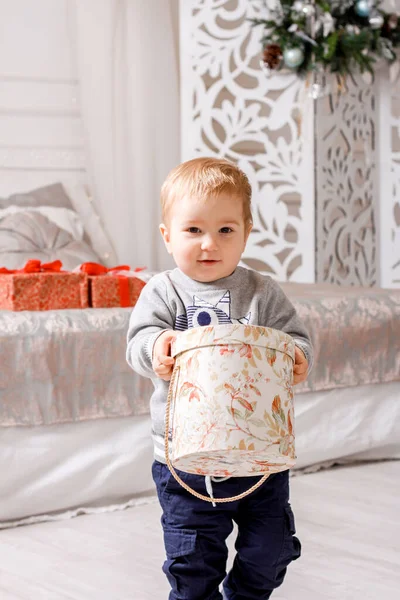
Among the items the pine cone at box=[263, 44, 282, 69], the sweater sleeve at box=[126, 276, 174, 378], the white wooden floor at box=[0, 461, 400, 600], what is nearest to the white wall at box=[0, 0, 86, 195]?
the pine cone at box=[263, 44, 282, 69]

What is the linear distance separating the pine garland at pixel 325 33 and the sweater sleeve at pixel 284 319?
2.57 metres

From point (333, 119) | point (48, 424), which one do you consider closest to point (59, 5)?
point (333, 119)

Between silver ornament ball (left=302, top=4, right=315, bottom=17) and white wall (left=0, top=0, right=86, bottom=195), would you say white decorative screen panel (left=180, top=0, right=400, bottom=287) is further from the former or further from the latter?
white wall (left=0, top=0, right=86, bottom=195)

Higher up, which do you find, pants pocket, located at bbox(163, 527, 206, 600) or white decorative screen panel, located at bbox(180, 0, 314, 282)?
white decorative screen panel, located at bbox(180, 0, 314, 282)

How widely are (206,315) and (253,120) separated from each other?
2.72 meters

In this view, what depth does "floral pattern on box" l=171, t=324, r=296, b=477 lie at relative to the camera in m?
1.14

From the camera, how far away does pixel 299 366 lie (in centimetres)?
128

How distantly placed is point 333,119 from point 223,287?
2769 mm

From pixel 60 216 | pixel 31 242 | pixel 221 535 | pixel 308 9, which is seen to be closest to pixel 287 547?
pixel 221 535

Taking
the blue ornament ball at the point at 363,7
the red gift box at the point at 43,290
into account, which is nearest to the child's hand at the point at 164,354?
the red gift box at the point at 43,290

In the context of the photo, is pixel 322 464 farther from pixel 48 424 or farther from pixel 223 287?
pixel 223 287

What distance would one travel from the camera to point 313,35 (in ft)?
12.3

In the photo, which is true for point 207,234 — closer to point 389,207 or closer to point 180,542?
point 180,542

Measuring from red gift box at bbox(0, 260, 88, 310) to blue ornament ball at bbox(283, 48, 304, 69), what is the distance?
1.84 meters
